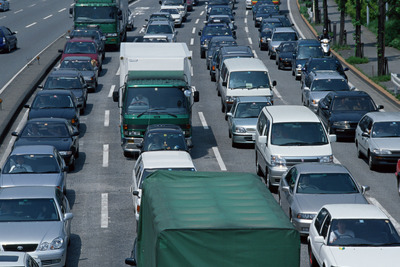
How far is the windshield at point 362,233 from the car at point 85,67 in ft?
87.7

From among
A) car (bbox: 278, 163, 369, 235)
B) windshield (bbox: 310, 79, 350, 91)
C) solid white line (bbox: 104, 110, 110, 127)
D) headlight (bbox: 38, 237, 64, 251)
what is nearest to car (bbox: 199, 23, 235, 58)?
solid white line (bbox: 104, 110, 110, 127)

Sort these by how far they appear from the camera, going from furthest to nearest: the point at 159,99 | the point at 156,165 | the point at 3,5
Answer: the point at 3,5 → the point at 159,99 → the point at 156,165

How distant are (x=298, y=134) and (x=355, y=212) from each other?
8.47 metres

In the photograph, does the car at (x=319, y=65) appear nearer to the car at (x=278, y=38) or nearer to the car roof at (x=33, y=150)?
the car at (x=278, y=38)

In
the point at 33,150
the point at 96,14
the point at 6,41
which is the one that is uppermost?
the point at 33,150

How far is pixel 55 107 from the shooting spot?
33.8 m

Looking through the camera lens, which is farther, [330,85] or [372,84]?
[372,84]

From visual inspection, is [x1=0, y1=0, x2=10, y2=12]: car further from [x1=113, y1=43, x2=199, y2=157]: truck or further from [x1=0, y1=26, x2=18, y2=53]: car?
[x1=113, y1=43, x2=199, y2=157]: truck

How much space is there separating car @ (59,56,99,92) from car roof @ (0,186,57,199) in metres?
22.7

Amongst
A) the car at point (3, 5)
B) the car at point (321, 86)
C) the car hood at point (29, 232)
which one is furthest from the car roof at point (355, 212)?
the car at point (3, 5)

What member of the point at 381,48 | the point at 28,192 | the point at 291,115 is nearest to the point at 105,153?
the point at 291,115

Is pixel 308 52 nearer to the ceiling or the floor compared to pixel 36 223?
nearer to the floor

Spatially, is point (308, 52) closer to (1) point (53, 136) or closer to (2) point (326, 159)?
(1) point (53, 136)

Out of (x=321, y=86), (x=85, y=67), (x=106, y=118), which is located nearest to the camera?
(x=106, y=118)
